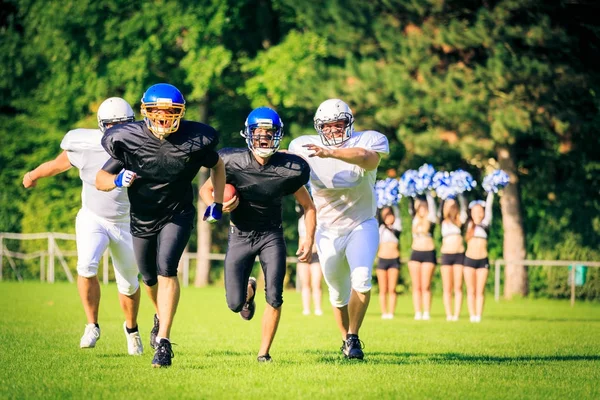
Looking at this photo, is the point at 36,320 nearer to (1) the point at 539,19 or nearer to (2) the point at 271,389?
(2) the point at 271,389

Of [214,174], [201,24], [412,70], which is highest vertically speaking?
[201,24]

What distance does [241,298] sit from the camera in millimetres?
9961

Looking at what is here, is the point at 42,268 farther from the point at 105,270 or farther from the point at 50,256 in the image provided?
the point at 105,270

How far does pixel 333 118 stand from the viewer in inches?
408

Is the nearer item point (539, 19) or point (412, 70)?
point (539, 19)

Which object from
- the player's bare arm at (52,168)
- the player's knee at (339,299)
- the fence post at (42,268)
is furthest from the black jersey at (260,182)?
the fence post at (42,268)

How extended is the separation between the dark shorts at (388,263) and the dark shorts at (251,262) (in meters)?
8.83

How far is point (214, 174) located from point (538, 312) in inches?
513

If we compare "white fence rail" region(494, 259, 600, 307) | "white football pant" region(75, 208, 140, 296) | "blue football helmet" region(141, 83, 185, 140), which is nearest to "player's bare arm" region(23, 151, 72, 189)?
"white football pant" region(75, 208, 140, 296)

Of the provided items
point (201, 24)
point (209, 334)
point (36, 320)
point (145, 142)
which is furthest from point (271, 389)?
point (201, 24)

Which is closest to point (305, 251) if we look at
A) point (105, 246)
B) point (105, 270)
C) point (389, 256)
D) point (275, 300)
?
point (275, 300)

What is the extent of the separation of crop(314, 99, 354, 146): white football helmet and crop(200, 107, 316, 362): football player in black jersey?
0.54 metres

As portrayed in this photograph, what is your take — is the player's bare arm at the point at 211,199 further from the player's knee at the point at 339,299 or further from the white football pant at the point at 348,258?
the player's knee at the point at 339,299

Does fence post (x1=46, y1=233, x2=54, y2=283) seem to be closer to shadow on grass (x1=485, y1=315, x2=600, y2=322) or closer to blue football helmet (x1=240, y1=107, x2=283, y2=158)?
shadow on grass (x1=485, y1=315, x2=600, y2=322)
